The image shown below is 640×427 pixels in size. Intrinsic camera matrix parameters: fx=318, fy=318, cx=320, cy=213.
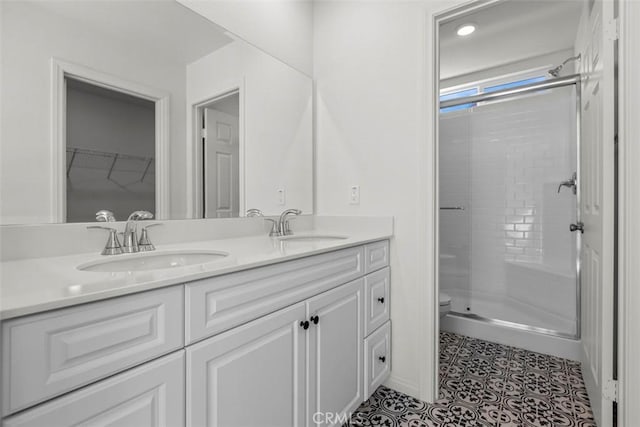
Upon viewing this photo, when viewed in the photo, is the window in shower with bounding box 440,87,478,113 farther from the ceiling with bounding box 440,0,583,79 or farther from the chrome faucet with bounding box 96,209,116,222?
the chrome faucet with bounding box 96,209,116,222

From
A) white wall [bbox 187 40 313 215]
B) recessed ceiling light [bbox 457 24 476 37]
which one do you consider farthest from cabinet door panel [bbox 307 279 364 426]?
recessed ceiling light [bbox 457 24 476 37]

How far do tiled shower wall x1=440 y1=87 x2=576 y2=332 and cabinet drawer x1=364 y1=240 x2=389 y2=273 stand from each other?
5.03 ft

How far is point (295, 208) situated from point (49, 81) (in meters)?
1.24

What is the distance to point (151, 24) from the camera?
1261 millimetres

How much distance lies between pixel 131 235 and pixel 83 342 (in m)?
0.60

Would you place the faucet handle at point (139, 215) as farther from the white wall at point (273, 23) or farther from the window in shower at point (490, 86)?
the window in shower at point (490, 86)

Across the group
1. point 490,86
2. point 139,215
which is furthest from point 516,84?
point 139,215

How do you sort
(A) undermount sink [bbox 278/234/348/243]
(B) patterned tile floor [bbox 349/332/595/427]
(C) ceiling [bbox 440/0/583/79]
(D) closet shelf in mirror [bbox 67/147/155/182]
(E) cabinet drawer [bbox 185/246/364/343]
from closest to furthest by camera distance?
(E) cabinet drawer [bbox 185/246/364/343]
(D) closet shelf in mirror [bbox 67/147/155/182]
(B) patterned tile floor [bbox 349/332/595/427]
(A) undermount sink [bbox 278/234/348/243]
(C) ceiling [bbox 440/0/583/79]

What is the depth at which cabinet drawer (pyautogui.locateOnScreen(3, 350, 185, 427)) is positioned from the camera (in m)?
0.55

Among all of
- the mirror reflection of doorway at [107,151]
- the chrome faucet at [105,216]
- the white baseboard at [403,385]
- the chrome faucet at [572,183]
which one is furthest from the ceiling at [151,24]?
the chrome faucet at [572,183]

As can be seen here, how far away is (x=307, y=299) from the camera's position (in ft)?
3.70

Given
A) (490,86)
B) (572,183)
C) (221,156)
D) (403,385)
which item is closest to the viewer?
(221,156)

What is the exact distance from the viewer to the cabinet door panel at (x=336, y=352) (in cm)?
116

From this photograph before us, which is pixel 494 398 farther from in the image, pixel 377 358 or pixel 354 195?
pixel 354 195
